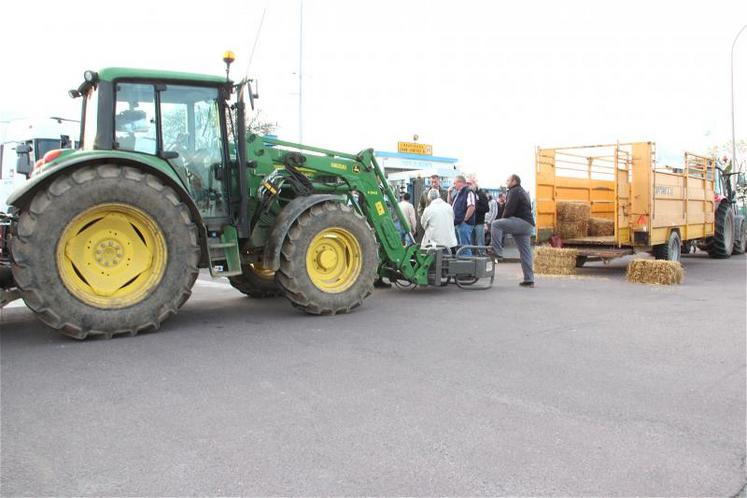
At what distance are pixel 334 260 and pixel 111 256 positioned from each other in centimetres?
250

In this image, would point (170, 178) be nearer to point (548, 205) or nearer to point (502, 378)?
point (502, 378)

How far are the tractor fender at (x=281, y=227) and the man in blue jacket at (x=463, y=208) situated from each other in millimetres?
5208

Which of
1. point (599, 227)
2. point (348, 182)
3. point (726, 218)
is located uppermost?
point (348, 182)

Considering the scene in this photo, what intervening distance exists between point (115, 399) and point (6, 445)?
2.63 ft

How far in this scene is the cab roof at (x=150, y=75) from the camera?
5.91 m

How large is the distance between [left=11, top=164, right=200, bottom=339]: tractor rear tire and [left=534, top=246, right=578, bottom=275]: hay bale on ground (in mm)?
7585

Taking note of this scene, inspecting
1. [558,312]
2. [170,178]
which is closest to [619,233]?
[558,312]

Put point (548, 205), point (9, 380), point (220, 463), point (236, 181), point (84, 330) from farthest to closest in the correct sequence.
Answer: point (548, 205)
point (236, 181)
point (84, 330)
point (9, 380)
point (220, 463)

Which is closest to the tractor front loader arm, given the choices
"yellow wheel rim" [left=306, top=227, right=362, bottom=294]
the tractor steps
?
the tractor steps

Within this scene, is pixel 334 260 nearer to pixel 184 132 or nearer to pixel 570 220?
pixel 184 132

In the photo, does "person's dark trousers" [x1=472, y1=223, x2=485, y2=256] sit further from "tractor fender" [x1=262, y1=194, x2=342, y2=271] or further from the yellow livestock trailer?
"tractor fender" [x1=262, y1=194, x2=342, y2=271]

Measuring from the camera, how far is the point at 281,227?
6.67 metres

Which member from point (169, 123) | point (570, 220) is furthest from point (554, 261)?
point (169, 123)

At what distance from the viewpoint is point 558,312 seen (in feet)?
24.0
